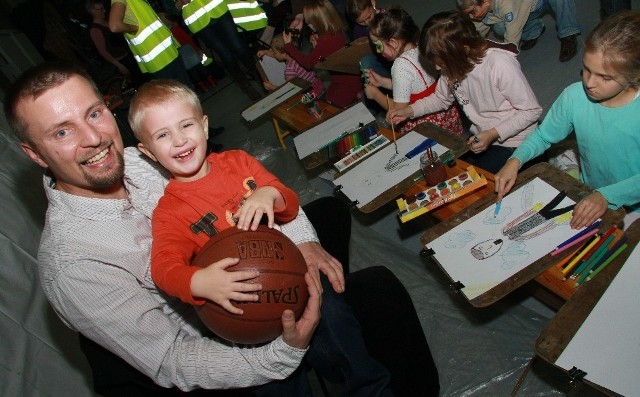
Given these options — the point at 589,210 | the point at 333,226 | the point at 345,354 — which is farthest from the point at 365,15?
the point at 345,354

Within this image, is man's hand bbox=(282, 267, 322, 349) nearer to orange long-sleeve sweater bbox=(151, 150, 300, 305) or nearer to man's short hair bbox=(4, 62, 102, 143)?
orange long-sleeve sweater bbox=(151, 150, 300, 305)

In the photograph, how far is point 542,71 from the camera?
370 cm

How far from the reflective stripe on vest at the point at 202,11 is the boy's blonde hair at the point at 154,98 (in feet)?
12.0

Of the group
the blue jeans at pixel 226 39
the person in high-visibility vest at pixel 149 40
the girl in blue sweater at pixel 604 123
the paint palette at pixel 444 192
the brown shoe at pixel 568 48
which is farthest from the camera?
the blue jeans at pixel 226 39

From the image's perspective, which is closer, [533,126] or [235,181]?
[235,181]

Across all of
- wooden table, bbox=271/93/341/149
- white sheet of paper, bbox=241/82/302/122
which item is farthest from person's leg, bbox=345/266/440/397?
white sheet of paper, bbox=241/82/302/122

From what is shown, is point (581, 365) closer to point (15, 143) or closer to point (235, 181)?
point (235, 181)

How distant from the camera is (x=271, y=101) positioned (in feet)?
13.5

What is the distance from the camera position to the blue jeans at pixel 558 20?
3.66 metres

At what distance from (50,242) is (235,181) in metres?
0.66

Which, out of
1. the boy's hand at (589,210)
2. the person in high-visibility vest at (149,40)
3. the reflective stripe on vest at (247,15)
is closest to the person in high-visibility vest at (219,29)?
the reflective stripe on vest at (247,15)

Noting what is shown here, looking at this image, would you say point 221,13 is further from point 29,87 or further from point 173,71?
point 29,87

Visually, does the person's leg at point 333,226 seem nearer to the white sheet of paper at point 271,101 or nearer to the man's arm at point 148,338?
the man's arm at point 148,338

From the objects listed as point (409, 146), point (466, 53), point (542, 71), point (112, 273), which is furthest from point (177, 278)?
point (542, 71)
